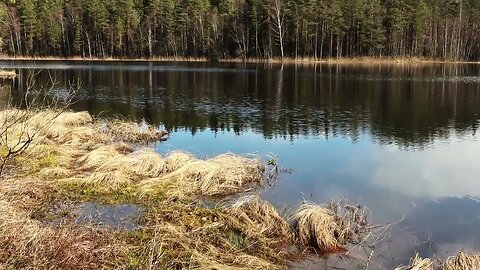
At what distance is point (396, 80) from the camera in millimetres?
41656

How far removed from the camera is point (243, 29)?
78.7 meters

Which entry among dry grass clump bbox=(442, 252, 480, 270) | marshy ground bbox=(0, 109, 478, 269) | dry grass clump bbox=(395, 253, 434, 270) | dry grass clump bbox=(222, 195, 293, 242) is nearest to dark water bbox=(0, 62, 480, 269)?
dry grass clump bbox=(395, 253, 434, 270)

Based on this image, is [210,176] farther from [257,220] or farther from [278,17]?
[278,17]

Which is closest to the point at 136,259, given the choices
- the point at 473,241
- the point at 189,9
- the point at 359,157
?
the point at 473,241

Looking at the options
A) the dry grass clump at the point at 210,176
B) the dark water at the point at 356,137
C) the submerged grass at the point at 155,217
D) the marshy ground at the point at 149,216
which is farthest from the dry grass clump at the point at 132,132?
the dry grass clump at the point at 210,176

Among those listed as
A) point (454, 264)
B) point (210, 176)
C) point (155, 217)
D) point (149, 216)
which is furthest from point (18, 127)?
point (454, 264)

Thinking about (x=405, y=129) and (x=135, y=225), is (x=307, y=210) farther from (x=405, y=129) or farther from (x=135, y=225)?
(x=405, y=129)

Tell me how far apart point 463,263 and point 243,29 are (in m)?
74.1

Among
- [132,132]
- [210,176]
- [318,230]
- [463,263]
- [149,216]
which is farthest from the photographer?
[132,132]

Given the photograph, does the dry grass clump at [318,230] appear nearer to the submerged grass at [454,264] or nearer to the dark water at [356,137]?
the dark water at [356,137]

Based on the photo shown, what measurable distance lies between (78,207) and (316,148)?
927 centimetres

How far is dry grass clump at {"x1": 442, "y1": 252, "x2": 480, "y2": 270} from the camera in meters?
7.05

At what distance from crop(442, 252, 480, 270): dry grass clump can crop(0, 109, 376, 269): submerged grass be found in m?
1.74

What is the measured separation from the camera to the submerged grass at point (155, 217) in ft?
20.7
